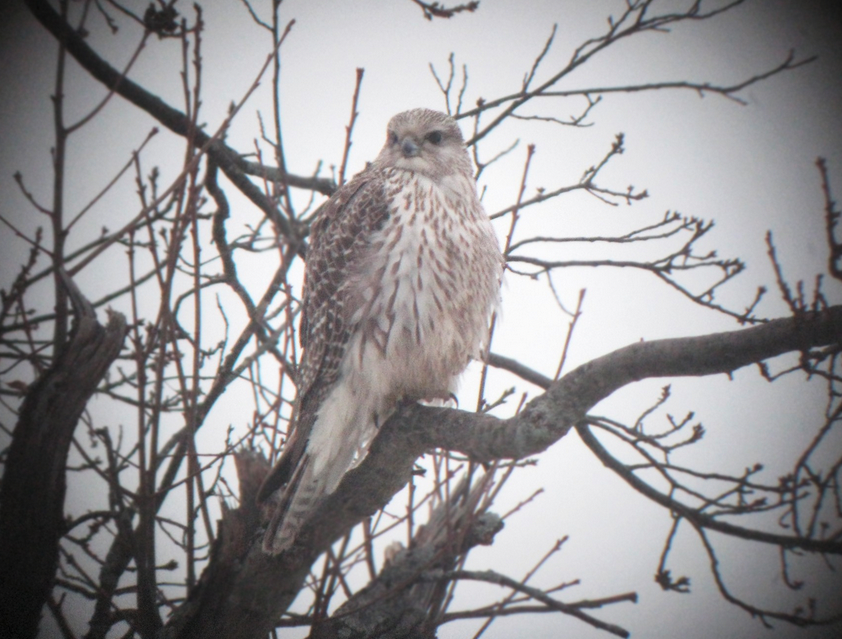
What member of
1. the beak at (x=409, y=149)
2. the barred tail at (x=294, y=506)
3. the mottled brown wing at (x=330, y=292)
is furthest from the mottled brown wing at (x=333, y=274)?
the barred tail at (x=294, y=506)

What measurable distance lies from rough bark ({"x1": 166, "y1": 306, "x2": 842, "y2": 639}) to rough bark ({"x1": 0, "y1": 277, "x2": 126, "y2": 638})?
448 millimetres

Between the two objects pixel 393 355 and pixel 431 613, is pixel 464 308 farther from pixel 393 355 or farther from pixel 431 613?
pixel 431 613

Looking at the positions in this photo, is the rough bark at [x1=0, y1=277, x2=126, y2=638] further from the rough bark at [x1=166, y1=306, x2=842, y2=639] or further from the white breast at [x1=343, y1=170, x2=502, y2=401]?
the white breast at [x1=343, y1=170, x2=502, y2=401]

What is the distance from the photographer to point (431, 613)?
105 inches

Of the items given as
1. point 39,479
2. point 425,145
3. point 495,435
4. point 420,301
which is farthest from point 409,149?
point 39,479

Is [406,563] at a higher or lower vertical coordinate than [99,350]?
lower

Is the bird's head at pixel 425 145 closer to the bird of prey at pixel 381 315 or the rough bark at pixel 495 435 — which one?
the bird of prey at pixel 381 315

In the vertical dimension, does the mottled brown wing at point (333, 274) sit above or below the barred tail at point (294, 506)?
above

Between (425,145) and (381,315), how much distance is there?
4.30ft

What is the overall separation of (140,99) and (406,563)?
2.98m

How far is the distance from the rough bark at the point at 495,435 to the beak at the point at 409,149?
180 cm

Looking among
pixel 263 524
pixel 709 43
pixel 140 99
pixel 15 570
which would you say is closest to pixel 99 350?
pixel 15 570

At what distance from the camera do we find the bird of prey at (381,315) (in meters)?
2.93

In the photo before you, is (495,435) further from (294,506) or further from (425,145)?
(425,145)
